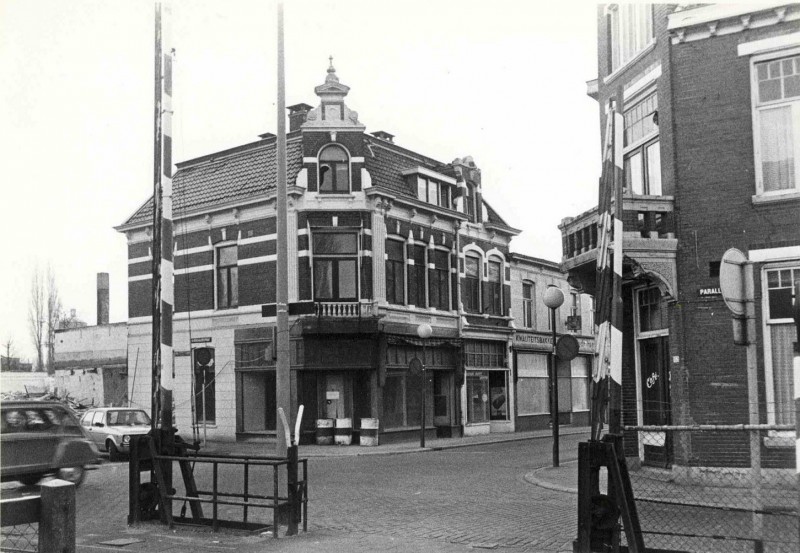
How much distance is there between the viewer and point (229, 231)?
96.6 feet

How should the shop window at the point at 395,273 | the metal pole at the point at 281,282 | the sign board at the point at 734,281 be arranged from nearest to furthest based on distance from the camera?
the sign board at the point at 734,281 < the metal pole at the point at 281,282 < the shop window at the point at 395,273

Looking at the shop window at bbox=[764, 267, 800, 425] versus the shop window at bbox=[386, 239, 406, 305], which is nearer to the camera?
the shop window at bbox=[764, 267, 800, 425]

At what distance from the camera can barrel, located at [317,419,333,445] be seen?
27109 mm

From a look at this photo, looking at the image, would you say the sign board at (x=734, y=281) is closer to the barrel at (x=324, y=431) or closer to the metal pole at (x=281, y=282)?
the metal pole at (x=281, y=282)

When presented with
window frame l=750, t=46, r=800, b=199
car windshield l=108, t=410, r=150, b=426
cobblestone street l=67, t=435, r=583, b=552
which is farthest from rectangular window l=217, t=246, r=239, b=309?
window frame l=750, t=46, r=800, b=199

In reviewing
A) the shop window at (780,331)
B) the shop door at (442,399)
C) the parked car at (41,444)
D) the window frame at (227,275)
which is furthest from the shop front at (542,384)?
the parked car at (41,444)

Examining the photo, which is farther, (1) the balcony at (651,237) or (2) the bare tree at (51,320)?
(2) the bare tree at (51,320)

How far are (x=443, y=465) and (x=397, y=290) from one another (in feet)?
32.8

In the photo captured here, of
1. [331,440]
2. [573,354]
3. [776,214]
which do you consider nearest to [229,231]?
[331,440]

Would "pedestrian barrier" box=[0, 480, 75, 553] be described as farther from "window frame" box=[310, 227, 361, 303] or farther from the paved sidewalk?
"window frame" box=[310, 227, 361, 303]

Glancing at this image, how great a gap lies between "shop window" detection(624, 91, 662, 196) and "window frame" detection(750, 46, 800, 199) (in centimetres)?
190

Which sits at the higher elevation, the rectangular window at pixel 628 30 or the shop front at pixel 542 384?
the rectangular window at pixel 628 30

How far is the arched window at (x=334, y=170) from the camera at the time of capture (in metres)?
27.8

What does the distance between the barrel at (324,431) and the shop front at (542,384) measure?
10.3 meters
